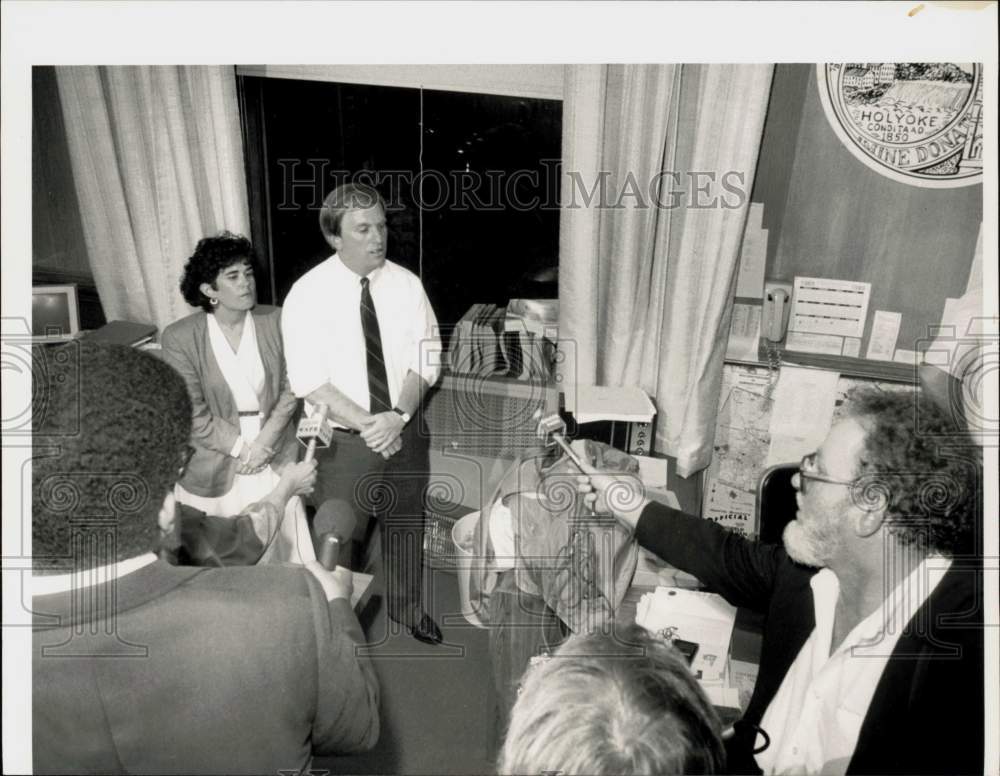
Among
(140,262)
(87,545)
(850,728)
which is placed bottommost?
(850,728)

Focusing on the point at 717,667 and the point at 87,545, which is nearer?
the point at 87,545

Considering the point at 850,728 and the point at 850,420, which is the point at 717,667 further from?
the point at 850,420

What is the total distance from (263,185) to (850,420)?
1.00m

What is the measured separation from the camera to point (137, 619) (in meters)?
1.13

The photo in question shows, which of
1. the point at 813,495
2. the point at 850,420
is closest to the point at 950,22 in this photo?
the point at 850,420

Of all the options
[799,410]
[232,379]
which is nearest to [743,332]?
[799,410]

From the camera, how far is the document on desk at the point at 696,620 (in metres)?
1.34

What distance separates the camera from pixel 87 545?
1112 millimetres

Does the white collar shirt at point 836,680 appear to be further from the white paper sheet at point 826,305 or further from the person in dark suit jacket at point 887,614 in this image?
the white paper sheet at point 826,305

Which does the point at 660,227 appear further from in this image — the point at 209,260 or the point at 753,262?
the point at 209,260

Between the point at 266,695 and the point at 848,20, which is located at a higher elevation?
the point at 848,20

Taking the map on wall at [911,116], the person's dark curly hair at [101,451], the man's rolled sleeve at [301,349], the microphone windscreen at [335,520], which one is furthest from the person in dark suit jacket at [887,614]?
the person's dark curly hair at [101,451]

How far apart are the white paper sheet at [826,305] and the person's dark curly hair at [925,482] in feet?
0.85

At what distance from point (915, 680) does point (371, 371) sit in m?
0.97
